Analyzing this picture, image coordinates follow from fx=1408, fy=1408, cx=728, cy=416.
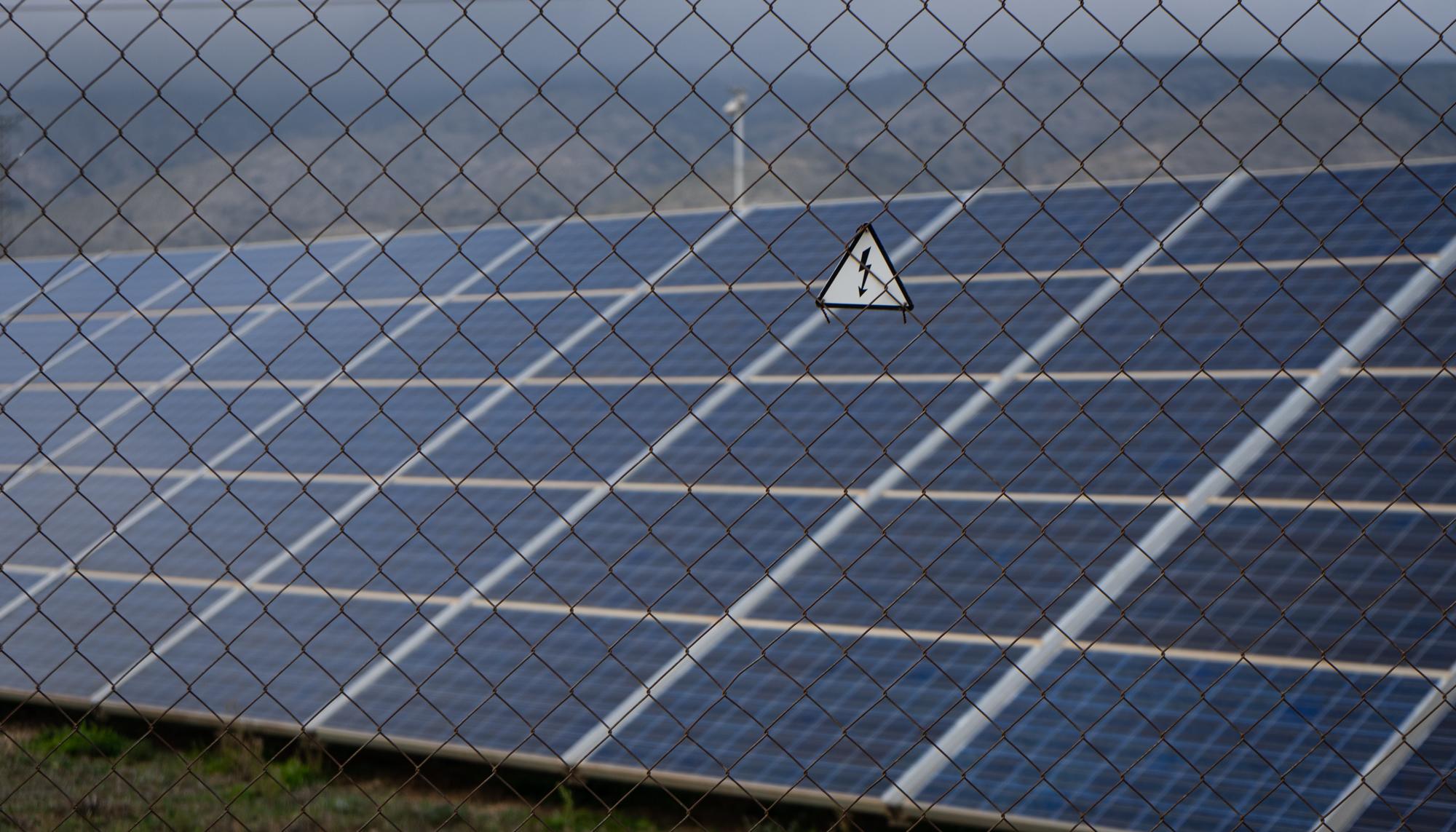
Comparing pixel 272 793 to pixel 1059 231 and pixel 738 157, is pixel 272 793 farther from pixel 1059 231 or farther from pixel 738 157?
pixel 738 157

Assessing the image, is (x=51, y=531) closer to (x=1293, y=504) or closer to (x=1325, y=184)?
(x=1293, y=504)

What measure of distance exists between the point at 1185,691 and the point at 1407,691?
0.95m

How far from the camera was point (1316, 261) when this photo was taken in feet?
30.9

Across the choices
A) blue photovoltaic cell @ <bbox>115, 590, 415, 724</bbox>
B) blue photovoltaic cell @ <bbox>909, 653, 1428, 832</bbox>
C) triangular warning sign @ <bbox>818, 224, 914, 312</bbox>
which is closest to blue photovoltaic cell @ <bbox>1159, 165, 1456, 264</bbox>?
blue photovoltaic cell @ <bbox>909, 653, 1428, 832</bbox>

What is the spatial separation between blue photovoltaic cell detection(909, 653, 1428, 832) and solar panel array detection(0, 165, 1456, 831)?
0.02 m

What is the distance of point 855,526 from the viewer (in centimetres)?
A: 805

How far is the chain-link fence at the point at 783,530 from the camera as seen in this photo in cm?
579

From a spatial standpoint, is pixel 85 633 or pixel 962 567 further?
pixel 85 633

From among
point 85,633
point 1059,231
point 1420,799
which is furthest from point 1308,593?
point 85,633

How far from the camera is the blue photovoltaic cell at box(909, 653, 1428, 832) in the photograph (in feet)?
19.5

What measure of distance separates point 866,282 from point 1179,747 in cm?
388

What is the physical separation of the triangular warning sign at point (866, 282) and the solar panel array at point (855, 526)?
1.57 m

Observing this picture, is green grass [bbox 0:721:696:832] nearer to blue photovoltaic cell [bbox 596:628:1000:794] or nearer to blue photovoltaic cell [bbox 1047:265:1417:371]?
blue photovoltaic cell [bbox 596:628:1000:794]

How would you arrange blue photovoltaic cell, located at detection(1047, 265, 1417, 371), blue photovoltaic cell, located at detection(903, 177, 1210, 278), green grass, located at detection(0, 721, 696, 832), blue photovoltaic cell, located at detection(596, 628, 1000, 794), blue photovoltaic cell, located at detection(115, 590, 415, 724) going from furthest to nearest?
blue photovoltaic cell, located at detection(903, 177, 1210, 278) < blue photovoltaic cell, located at detection(1047, 265, 1417, 371) < blue photovoltaic cell, located at detection(115, 590, 415, 724) < blue photovoltaic cell, located at detection(596, 628, 1000, 794) < green grass, located at detection(0, 721, 696, 832)
